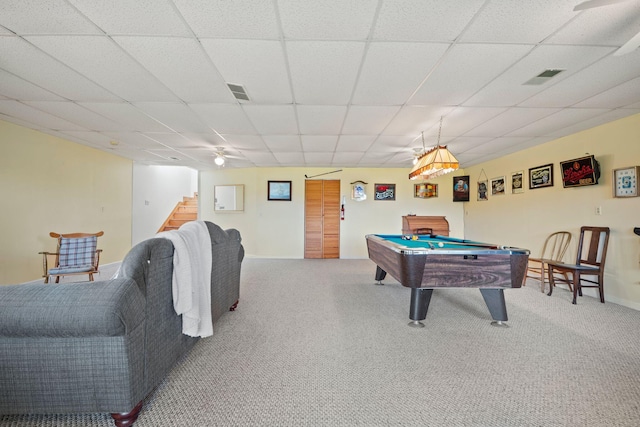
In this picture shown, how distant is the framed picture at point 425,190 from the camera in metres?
7.18

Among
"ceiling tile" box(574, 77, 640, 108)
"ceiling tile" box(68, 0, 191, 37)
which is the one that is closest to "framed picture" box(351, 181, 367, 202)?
"ceiling tile" box(574, 77, 640, 108)

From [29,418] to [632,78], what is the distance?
545 centimetres

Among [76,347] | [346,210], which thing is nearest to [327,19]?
[76,347]

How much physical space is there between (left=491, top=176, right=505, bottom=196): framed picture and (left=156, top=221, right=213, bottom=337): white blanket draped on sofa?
20.4ft

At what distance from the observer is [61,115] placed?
3.55 meters

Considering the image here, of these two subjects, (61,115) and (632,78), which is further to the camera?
(61,115)

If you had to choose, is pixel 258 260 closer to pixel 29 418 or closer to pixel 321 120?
pixel 321 120

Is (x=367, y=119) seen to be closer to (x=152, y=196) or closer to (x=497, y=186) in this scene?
(x=497, y=186)

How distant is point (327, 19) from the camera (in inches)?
71.4

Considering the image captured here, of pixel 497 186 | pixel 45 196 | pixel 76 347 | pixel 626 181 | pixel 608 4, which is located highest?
pixel 608 4

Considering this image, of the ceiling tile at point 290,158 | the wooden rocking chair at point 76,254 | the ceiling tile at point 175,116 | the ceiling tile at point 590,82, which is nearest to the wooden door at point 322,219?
the ceiling tile at point 290,158

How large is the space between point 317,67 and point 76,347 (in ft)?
8.57

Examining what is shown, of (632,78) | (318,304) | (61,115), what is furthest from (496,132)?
(61,115)

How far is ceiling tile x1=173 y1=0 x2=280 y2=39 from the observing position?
1.70 meters
